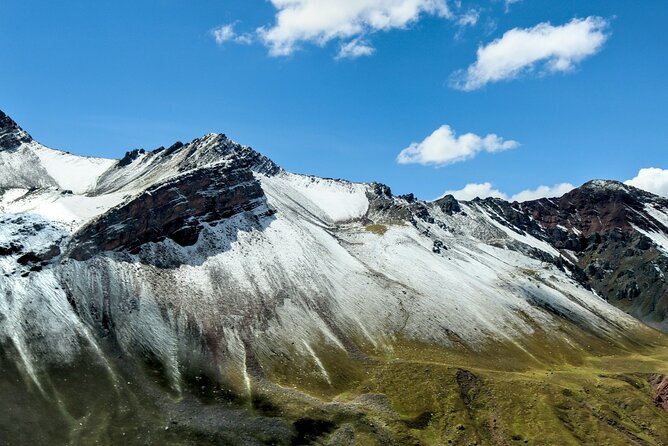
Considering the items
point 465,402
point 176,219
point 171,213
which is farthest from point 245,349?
point 171,213

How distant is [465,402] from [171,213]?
314 feet

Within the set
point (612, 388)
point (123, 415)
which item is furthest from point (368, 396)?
point (612, 388)

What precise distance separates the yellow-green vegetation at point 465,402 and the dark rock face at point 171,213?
5703 centimetres

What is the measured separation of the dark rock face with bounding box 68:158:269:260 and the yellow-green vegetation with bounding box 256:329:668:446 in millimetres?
57033

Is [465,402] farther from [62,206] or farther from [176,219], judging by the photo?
[62,206]

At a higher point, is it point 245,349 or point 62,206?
point 62,206

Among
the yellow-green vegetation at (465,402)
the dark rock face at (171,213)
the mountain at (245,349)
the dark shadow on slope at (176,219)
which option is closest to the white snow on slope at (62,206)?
the mountain at (245,349)

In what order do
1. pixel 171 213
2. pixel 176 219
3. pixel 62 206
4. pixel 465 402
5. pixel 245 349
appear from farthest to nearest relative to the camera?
1. pixel 176 219
2. pixel 171 213
3. pixel 62 206
4. pixel 245 349
5. pixel 465 402

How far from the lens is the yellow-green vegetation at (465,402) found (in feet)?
372

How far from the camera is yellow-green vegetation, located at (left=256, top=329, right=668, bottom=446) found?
113250 millimetres

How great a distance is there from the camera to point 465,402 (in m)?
126

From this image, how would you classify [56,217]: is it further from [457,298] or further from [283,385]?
[457,298]

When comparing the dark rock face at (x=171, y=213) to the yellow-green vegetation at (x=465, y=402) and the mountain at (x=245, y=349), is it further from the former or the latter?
the yellow-green vegetation at (x=465, y=402)

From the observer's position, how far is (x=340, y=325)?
517 feet
